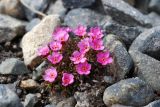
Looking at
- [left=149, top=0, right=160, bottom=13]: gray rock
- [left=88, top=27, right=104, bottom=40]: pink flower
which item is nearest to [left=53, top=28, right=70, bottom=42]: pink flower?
[left=88, top=27, right=104, bottom=40]: pink flower

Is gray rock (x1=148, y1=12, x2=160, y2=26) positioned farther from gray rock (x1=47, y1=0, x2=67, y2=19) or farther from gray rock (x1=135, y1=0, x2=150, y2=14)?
gray rock (x1=47, y1=0, x2=67, y2=19)

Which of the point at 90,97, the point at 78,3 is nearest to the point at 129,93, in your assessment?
the point at 90,97

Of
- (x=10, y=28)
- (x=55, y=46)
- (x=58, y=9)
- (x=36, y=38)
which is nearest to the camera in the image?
(x=55, y=46)

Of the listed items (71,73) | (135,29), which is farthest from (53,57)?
(135,29)

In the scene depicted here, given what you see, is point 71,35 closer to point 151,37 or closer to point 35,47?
point 35,47

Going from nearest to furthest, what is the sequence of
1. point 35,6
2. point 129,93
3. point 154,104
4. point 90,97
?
point 154,104 < point 129,93 < point 90,97 < point 35,6

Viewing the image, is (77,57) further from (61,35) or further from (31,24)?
(31,24)

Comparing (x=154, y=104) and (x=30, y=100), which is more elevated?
(x=154, y=104)

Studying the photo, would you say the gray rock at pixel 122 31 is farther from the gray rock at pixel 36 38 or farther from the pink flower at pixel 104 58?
the gray rock at pixel 36 38
